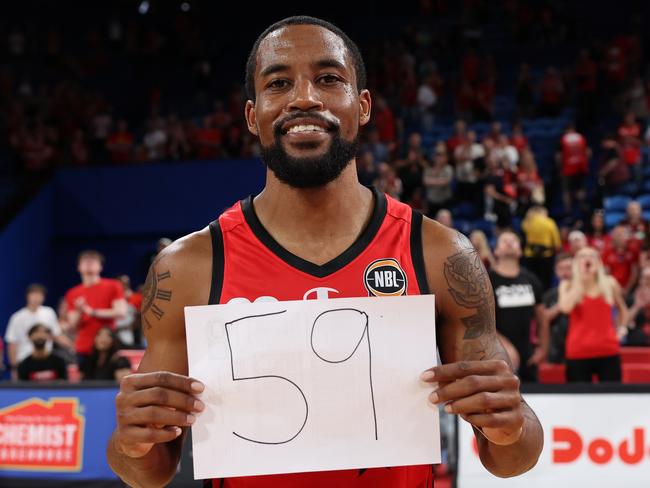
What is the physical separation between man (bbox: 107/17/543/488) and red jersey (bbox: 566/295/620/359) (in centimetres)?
549

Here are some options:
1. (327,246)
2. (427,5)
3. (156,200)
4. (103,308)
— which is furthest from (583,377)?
(427,5)

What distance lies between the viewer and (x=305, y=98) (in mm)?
2396

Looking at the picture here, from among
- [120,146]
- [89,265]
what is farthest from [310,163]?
[120,146]

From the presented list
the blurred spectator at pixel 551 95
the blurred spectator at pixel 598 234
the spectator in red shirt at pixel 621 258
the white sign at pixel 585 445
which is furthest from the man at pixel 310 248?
the blurred spectator at pixel 551 95

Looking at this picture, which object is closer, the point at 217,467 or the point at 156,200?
the point at 217,467

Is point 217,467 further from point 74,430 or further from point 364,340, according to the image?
point 74,430

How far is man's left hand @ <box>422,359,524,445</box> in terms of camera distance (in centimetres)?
209

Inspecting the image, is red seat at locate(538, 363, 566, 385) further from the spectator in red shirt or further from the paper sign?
the paper sign

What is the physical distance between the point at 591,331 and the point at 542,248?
3890 mm

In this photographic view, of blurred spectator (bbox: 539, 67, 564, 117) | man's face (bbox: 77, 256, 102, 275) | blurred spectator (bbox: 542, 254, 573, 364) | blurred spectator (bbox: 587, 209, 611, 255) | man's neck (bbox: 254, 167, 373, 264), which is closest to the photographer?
man's neck (bbox: 254, 167, 373, 264)

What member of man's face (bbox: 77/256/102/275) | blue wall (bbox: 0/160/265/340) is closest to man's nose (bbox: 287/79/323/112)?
man's face (bbox: 77/256/102/275)

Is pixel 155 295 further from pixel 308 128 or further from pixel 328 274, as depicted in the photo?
pixel 308 128

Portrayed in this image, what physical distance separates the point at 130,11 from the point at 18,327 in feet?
39.7

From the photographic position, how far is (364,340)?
2.25m
